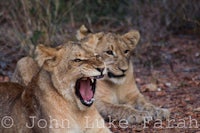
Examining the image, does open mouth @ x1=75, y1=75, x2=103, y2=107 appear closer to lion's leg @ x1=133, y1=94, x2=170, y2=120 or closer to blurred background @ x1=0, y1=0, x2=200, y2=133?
lion's leg @ x1=133, y1=94, x2=170, y2=120

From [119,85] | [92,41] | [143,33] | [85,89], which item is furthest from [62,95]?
[143,33]

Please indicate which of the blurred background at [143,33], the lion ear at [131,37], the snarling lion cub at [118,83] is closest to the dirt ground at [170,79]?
the blurred background at [143,33]

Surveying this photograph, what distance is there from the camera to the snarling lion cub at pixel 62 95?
5230 millimetres

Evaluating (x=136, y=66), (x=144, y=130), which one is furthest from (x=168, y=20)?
(x=144, y=130)

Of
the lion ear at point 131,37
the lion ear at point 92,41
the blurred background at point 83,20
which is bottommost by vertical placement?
the lion ear at point 92,41

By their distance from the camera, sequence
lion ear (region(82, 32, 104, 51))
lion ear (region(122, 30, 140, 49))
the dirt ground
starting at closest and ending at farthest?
lion ear (region(82, 32, 104, 51)) → the dirt ground → lion ear (region(122, 30, 140, 49))

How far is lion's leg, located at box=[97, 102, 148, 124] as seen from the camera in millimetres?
6355

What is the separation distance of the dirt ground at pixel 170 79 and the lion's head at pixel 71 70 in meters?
0.97

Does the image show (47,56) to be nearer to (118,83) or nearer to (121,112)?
(121,112)

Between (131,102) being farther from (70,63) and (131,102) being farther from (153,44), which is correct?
(153,44)

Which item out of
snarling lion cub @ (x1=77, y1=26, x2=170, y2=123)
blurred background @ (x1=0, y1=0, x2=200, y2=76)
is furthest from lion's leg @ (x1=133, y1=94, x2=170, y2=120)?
blurred background @ (x1=0, y1=0, x2=200, y2=76)

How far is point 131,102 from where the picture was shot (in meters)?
7.09

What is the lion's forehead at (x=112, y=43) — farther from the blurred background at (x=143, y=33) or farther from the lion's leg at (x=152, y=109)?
the blurred background at (x=143, y=33)

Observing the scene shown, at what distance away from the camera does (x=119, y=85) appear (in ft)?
22.8
